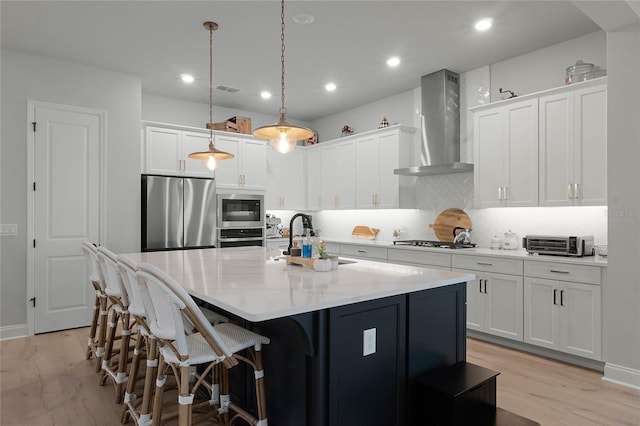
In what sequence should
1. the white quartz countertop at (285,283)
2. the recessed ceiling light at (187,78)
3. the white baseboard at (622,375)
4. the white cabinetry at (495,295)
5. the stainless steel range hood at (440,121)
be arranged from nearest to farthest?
the white quartz countertop at (285,283) → the white baseboard at (622,375) → the white cabinetry at (495,295) → the stainless steel range hood at (440,121) → the recessed ceiling light at (187,78)

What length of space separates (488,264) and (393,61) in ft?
7.70

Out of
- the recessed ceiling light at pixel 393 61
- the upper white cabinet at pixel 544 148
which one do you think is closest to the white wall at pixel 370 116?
the recessed ceiling light at pixel 393 61

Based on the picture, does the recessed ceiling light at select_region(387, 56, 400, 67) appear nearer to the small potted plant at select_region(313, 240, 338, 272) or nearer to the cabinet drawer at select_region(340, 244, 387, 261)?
the cabinet drawer at select_region(340, 244, 387, 261)

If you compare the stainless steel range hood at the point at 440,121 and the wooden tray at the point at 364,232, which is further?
the wooden tray at the point at 364,232

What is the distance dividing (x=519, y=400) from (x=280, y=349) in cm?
178

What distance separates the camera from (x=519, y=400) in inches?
110

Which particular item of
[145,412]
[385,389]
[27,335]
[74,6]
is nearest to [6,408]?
[145,412]

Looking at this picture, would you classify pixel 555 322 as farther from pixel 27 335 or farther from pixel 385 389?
pixel 27 335

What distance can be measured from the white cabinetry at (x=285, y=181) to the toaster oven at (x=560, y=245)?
12.6 feet

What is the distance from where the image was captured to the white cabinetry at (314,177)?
6652mm

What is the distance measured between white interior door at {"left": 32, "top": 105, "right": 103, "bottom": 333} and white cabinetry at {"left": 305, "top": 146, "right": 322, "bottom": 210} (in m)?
3.18

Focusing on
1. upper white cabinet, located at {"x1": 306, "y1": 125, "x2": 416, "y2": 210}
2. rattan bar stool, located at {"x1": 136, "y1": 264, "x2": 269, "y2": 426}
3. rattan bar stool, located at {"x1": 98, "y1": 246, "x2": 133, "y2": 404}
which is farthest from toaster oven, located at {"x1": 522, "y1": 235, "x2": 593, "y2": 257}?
rattan bar stool, located at {"x1": 98, "y1": 246, "x2": 133, "y2": 404}

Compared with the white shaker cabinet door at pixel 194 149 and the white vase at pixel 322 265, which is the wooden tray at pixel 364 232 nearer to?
the white shaker cabinet door at pixel 194 149

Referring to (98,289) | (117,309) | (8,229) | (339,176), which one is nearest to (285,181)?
(339,176)
